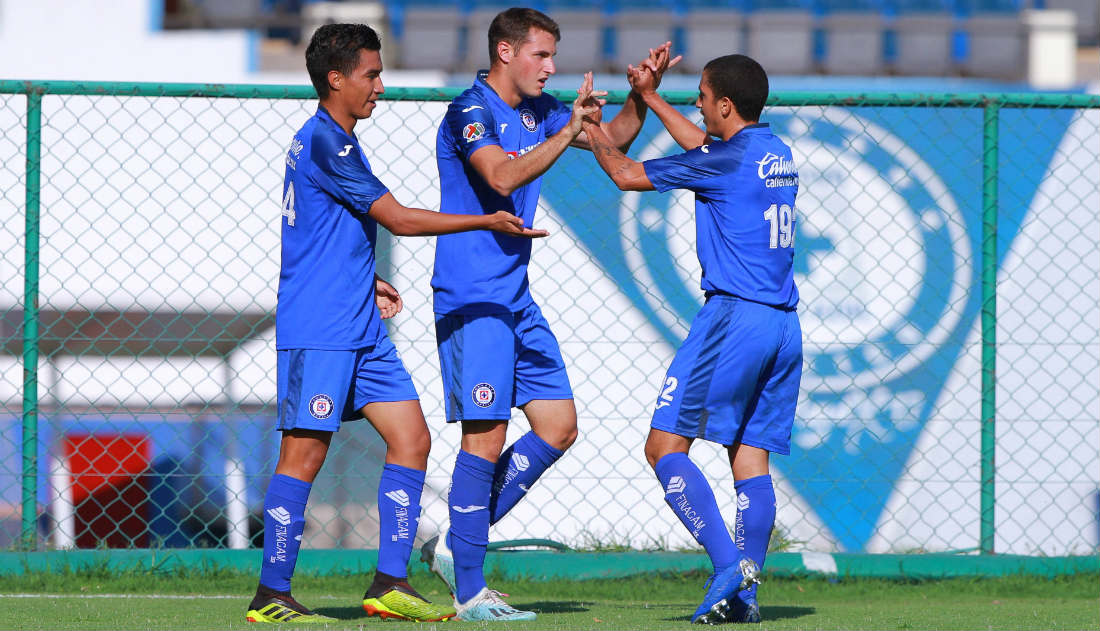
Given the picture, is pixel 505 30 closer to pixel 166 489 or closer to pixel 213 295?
pixel 213 295

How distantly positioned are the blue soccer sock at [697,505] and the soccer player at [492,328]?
0.35 metres

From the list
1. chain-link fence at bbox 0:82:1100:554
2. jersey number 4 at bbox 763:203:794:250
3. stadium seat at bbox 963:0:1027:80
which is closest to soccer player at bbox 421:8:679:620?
jersey number 4 at bbox 763:203:794:250

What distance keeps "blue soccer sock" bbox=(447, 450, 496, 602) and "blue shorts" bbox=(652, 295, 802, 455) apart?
492 millimetres

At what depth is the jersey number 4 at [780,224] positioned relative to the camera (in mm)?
3230

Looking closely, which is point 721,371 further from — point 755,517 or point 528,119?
point 528,119

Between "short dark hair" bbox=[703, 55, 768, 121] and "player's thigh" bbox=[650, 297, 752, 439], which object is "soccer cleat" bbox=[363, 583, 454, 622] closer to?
"player's thigh" bbox=[650, 297, 752, 439]

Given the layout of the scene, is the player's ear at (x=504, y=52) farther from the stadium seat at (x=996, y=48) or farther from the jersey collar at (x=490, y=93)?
the stadium seat at (x=996, y=48)

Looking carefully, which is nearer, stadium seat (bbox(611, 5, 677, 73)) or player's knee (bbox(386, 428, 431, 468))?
player's knee (bbox(386, 428, 431, 468))

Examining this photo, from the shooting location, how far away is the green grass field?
3.32m

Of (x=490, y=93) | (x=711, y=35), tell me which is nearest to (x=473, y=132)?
(x=490, y=93)

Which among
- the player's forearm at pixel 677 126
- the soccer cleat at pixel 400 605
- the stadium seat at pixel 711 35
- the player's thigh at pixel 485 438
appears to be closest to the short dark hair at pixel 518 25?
the player's forearm at pixel 677 126

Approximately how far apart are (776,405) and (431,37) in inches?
298

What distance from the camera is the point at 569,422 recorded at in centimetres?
341

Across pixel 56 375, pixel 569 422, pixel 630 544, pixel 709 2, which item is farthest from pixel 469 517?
pixel 709 2
